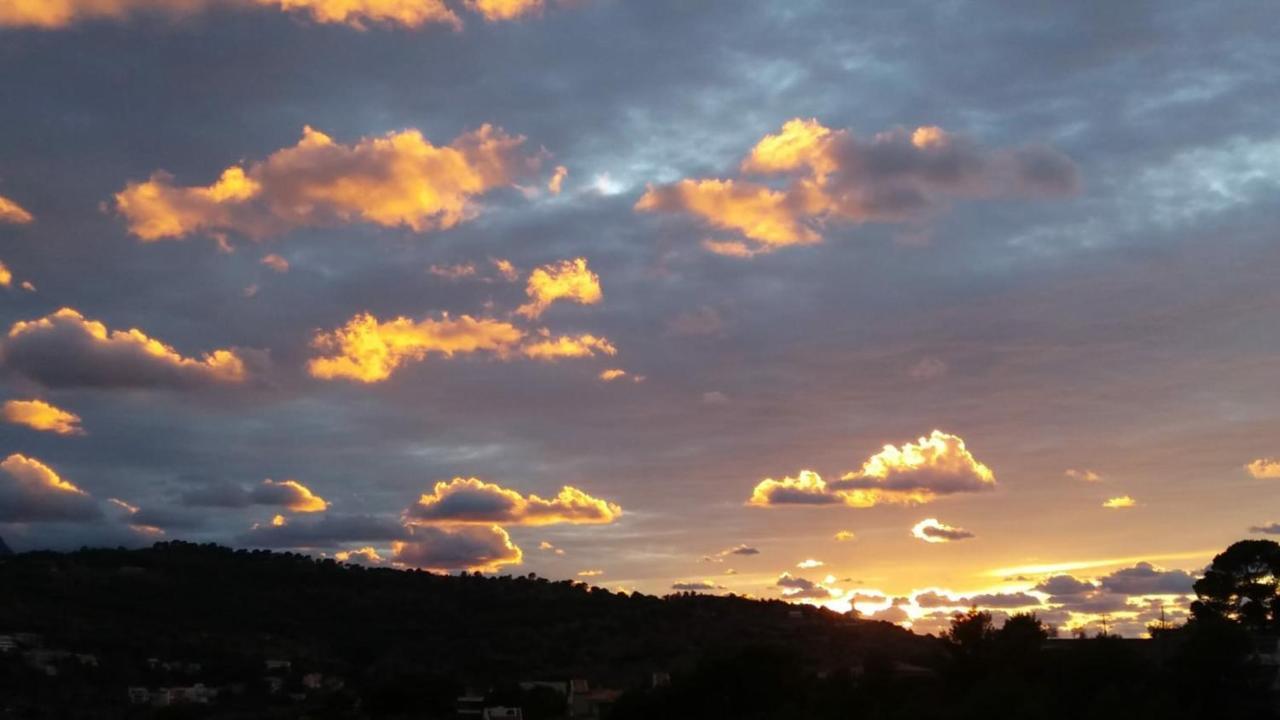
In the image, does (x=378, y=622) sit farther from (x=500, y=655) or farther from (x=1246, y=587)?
(x=1246, y=587)

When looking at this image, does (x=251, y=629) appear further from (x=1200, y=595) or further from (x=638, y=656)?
(x=1200, y=595)

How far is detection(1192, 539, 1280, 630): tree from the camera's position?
240 ft

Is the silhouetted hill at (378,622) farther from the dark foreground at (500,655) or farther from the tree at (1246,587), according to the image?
the tree at (1246,587)

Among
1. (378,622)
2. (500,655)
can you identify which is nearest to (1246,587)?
(500,655)

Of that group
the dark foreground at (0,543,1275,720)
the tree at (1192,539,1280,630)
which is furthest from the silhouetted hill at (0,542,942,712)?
the tree at (1192,539,1280,630)

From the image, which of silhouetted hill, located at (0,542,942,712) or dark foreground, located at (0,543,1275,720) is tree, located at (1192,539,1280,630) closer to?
dark foreground, located at (0,543,1275,720)

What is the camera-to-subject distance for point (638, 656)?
391 feet

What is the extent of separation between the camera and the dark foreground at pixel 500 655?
57438 mm

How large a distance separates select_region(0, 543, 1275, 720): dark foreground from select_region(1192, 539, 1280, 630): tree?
16.9 feet

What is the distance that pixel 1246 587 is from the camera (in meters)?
74.0

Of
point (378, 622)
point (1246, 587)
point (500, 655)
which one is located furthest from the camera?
point (378, 622)

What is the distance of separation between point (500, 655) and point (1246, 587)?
66.8m

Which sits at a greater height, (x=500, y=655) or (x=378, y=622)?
(x=378, y=622)

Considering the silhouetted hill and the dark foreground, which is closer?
the dark foreground
